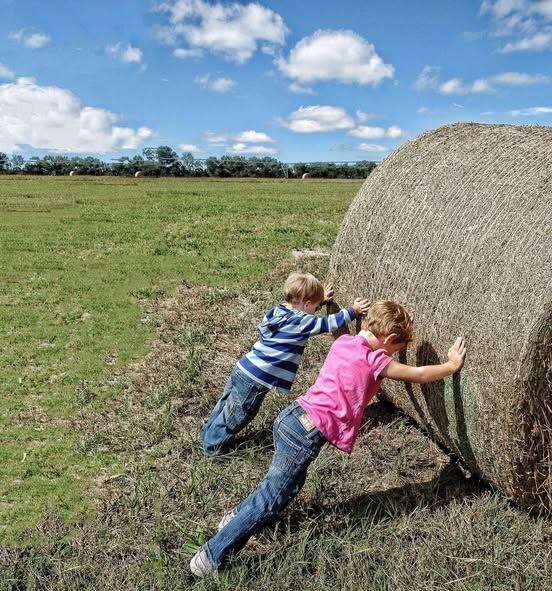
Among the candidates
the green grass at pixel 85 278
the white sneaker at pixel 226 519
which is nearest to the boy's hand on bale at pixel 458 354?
the white sneaker at pixel 226 519

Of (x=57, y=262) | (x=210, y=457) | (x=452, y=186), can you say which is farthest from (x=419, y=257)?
(x=57, y=262)

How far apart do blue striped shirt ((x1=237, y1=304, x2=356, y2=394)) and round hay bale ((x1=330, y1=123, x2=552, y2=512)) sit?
0.55 meters

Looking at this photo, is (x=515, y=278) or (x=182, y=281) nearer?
(x=515, y=278)

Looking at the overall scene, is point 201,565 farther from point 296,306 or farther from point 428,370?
point 296,306

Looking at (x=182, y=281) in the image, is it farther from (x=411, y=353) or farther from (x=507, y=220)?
(x=507, y=220)

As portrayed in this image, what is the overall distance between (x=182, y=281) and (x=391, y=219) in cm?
597

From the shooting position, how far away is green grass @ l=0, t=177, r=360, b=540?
5.32 m

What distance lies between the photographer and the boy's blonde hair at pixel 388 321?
172 inches

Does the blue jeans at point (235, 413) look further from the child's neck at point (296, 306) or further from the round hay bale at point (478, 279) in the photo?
the round hay bale at point (478, 279)

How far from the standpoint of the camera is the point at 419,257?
4738mm

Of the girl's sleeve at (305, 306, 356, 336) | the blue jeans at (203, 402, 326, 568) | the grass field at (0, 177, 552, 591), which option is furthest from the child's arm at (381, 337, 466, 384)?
the grass field at (0, 177, 552, 591)

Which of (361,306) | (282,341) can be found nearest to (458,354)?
(361,306)

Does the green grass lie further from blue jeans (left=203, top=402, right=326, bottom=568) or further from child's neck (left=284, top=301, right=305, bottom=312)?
child's neck (left=284, top=301, right=305, bottom=312)

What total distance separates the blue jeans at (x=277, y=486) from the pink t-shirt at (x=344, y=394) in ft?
0.21
